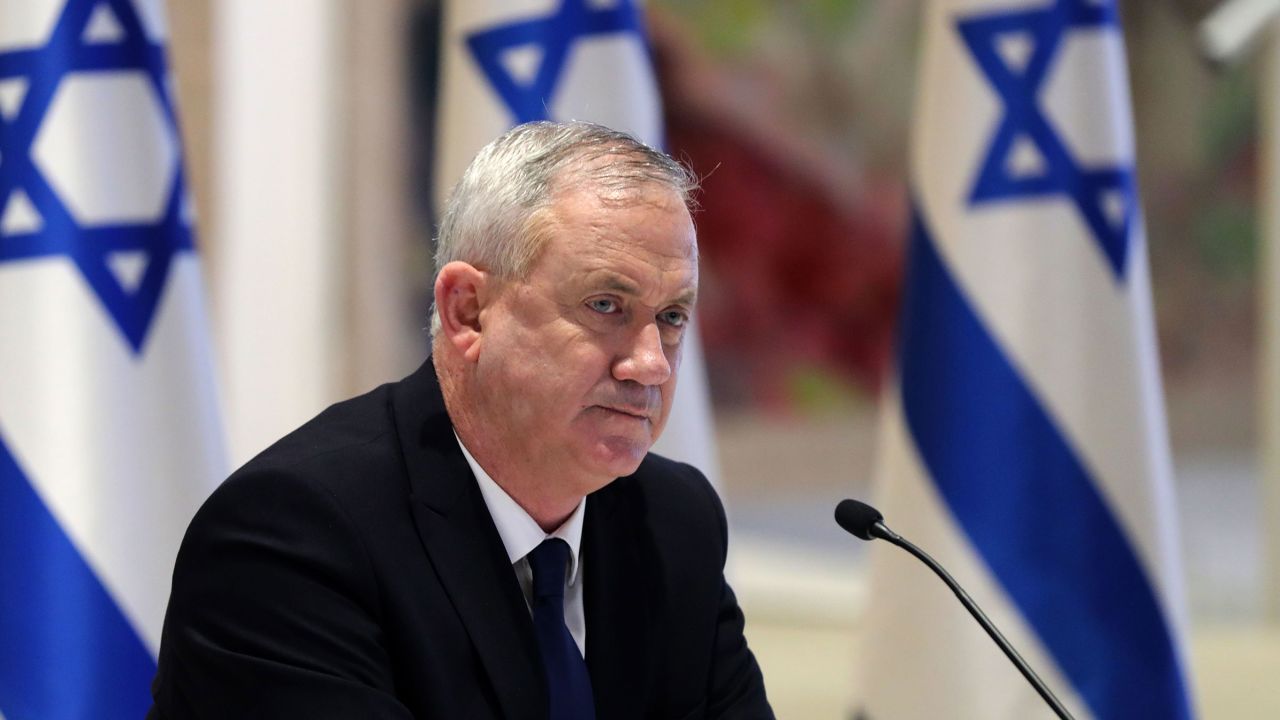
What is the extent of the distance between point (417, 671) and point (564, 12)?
1909 mm

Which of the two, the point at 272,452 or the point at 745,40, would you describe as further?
the point at 745,40

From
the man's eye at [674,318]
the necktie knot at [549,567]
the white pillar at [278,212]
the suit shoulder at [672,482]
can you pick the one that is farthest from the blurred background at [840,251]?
the man's eye at [674,318]

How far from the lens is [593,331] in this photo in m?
1.68

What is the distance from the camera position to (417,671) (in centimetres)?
167

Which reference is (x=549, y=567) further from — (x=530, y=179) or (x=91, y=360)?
(x=91, y=360)

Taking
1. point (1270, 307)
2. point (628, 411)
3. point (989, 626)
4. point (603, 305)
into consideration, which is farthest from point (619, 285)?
point (1270, 307)

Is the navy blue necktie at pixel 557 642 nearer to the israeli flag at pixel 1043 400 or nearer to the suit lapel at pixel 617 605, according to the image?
the suit lapel at pixel 617 605

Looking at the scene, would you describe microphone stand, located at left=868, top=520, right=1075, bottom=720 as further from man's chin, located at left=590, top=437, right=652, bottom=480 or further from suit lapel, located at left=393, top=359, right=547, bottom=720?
→ suit lapel, located at left=393, top=359, right=547, bottom=720

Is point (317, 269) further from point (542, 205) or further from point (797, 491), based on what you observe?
point (797, 491)

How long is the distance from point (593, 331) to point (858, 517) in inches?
15.6

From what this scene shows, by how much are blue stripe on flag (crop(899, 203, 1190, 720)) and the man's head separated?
162cm

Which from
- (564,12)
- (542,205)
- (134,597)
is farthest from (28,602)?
(564,12)

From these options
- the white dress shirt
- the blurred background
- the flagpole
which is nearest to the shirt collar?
the white dress shirt

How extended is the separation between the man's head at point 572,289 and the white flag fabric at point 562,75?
58.4 inches
